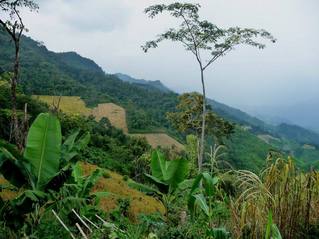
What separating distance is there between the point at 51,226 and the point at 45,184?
52cm

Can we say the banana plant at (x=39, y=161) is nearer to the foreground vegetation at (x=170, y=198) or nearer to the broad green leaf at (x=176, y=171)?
the foreground vegetation at (x=170, y=198)

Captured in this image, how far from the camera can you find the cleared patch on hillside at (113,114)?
2371 inches

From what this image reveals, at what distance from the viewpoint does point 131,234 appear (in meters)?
4.39

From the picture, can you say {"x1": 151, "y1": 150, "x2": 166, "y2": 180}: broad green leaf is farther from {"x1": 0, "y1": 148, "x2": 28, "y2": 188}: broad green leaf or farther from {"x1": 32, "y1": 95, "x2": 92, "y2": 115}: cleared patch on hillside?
{"x1": 32, "y1": 95, "x2": 92, "y2": 115}: cleared patch on hillside

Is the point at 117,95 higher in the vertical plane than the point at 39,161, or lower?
lower

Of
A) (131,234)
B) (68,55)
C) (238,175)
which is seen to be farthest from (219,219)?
(68,55)

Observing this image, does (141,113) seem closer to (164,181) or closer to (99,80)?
(99,80)

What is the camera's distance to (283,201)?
4469 millimetres

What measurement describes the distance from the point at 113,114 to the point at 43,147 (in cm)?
5839

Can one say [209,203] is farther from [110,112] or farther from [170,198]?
[110,112]

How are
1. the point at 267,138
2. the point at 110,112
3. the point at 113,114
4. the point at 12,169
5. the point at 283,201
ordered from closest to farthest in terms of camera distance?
the point at 283,201
the point at 12,169
the point at 113,114
the point at 110,112
the point at 267,138

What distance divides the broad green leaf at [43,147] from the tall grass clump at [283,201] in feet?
6.92

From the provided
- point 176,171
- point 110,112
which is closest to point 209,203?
point 176,171

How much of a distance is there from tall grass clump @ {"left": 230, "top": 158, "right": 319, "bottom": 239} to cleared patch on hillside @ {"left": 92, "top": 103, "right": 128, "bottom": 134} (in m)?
54.6
